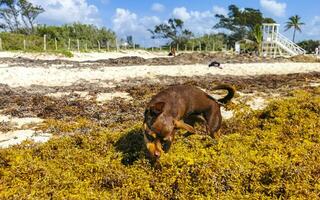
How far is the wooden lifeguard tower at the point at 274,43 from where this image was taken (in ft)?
152

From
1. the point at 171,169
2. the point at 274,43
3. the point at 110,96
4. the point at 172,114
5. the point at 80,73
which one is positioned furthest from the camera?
the point at 274,43

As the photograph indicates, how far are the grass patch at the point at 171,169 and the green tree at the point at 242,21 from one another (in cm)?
7192

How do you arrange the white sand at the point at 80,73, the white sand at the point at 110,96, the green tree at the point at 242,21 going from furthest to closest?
the green tree at the point at 242,21, the white sand at the point at 80,73, the white sand at the point at 110,96

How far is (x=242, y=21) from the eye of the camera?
260 feet

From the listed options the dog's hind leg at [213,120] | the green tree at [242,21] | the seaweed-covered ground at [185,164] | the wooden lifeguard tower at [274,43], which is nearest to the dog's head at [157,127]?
the seaweed-covered ground at [185,164]

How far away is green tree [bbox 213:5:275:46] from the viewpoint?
78688 mm

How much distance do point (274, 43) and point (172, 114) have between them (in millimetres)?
43561

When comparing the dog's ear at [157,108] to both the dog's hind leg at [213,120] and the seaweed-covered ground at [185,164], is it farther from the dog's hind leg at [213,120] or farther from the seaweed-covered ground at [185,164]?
the dog's hind leg at [213,120]

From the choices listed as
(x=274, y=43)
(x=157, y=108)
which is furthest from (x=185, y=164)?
(x=274, y=43)

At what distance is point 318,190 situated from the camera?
517 centimetres

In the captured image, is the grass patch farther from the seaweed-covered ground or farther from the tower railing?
the tower railing

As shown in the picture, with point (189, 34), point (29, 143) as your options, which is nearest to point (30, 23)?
point (189, 34)

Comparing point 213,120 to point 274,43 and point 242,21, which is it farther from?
point 242,21

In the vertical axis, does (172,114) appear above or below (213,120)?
above
